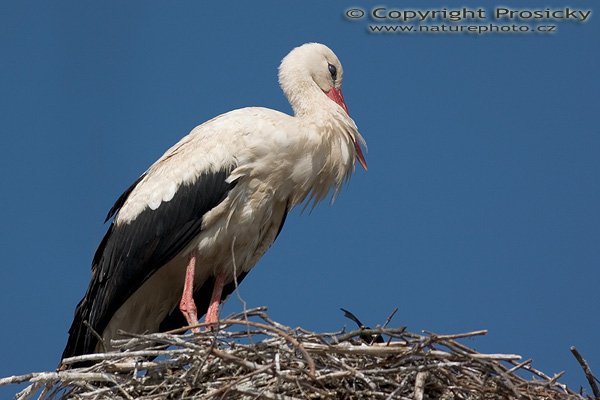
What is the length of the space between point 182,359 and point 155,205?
187cm

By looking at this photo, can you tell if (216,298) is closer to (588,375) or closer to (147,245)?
(147,245)

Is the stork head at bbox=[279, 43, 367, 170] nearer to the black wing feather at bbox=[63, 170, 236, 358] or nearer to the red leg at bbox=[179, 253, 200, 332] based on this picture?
the black wing feather at bbox=[63, 170, 236, 358]

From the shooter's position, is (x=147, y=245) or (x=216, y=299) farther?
(x=216, y=299)

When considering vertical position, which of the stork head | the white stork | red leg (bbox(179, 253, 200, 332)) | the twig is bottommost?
the twig

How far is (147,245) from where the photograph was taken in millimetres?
8344

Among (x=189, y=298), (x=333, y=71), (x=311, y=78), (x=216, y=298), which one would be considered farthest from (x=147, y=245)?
(x=333, y=71)

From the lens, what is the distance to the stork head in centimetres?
885

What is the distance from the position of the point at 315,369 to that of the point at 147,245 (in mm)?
2335

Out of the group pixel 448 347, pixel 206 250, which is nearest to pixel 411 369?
pixel 448 347

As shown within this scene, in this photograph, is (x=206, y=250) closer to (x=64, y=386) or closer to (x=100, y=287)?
(x=100, y=287)

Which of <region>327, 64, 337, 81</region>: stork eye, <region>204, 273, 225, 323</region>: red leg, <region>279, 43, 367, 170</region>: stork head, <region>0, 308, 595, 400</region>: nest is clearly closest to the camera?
<region>0, 308, 595, 400</region>: nest

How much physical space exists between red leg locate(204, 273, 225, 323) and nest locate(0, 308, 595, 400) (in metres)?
1.65

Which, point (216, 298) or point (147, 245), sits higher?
point (147, 245)

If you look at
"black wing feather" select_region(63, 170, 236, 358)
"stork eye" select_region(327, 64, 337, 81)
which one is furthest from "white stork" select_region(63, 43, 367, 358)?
"stork eye" select_region(327, 64, 337, 81)
